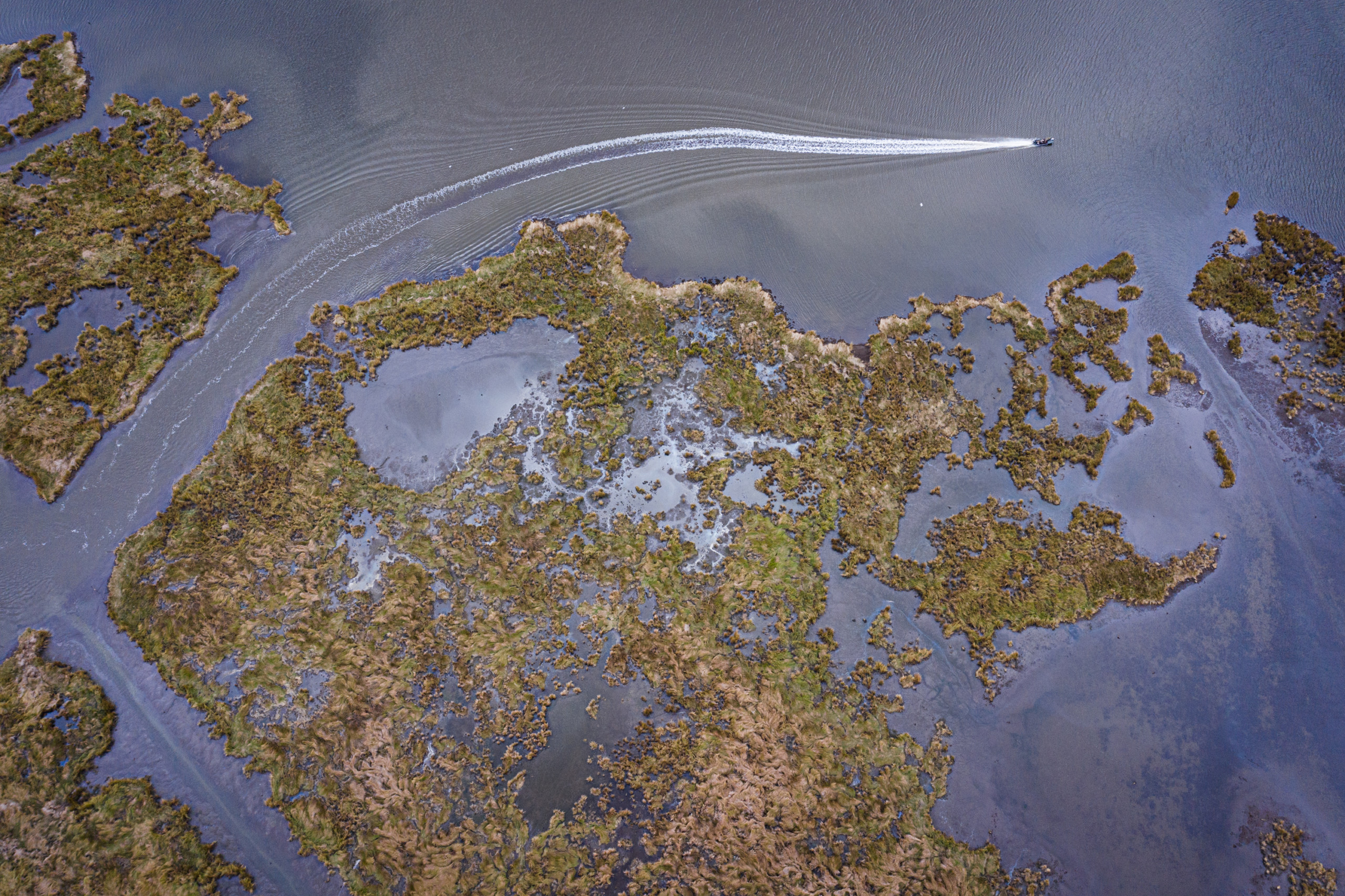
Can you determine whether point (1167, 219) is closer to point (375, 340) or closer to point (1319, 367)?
point (1319, 367)

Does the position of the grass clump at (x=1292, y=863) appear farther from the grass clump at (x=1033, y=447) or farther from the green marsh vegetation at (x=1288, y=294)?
the green marsh vegetation at (x=1288, y=294)

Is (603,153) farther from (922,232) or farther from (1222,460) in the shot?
(1222,460)

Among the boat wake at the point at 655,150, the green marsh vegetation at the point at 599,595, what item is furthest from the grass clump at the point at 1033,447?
the boat wake at the point at 655,150

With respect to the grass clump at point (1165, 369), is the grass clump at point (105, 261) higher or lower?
higher

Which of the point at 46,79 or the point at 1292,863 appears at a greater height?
the point at 46,79

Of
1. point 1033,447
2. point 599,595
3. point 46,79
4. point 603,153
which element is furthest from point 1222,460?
point 46,79

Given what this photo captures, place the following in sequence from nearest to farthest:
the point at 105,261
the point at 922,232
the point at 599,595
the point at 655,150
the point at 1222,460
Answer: the point at 599,595
the point at 1222,460
the point at 105,261
the point at 922,232
the point at 655,150

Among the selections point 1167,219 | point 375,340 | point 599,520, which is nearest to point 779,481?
point 599,520
